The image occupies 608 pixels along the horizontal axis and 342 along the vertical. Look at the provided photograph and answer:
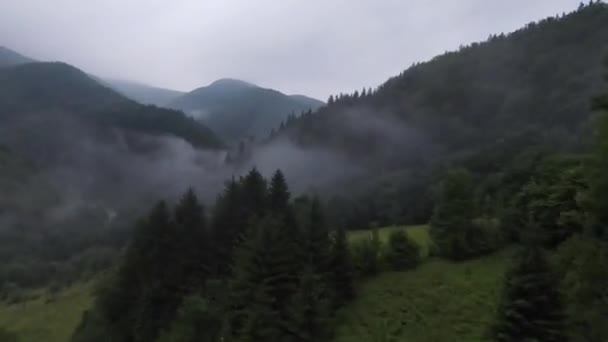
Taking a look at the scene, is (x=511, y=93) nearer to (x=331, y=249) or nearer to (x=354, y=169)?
(x=354, y=169)

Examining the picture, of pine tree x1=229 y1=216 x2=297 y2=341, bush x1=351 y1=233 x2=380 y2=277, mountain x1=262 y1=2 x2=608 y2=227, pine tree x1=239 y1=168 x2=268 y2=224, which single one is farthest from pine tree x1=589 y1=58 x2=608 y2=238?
mountain x1=262 y1=2 x2=608 y2=227

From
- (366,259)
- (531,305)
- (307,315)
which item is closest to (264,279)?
(307,315)

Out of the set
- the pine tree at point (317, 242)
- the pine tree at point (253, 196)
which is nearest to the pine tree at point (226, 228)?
the pine tree at point (253, 196)

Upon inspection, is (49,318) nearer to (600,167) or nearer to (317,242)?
(317,242)

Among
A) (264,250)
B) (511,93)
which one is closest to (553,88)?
(511,93)

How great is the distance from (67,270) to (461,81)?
124 metres

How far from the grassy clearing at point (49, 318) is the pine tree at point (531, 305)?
163 ft

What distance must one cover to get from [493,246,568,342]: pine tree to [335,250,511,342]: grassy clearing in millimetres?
4868

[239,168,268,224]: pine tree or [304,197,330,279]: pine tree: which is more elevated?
[239,168,268,224]: pine tree

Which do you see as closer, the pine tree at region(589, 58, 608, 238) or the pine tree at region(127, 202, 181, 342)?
the pine tree at region(589, 58, 608, 238)

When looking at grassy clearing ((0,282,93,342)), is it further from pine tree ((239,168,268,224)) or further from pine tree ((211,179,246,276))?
pine tree ((239,168,268,224))

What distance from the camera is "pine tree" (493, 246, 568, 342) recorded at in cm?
3062

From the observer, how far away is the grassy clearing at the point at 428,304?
39750mm

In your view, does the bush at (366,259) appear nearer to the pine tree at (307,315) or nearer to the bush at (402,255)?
the bush at (402,255)
